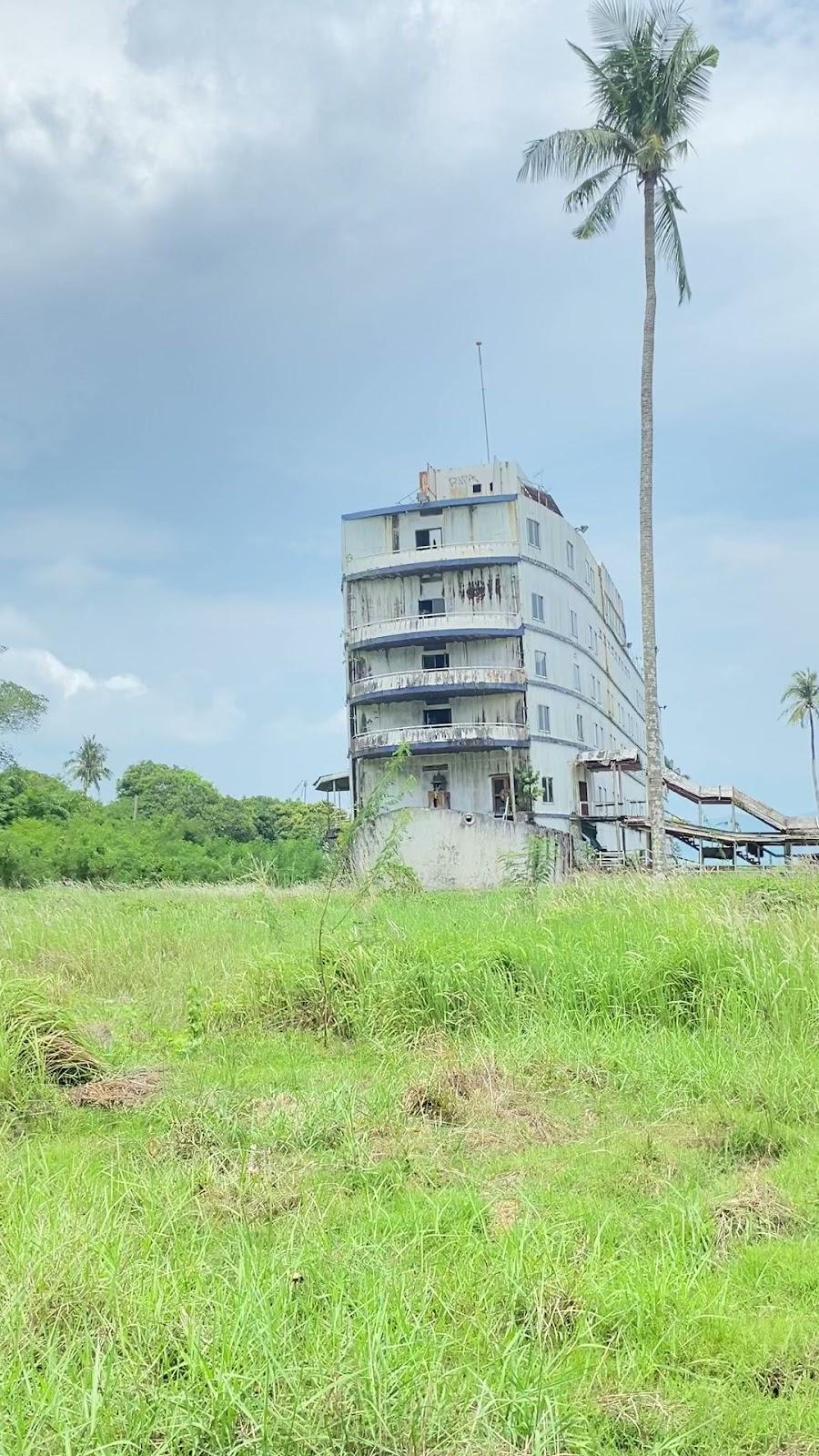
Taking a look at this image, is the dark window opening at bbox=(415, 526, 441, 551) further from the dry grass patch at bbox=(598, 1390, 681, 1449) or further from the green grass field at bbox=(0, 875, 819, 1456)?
the dry grass patch at bbox=(598, 1390, 681, 1449)

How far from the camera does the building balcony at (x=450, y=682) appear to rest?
4103 cm

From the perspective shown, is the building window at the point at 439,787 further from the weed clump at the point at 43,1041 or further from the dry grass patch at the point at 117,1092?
the dry grass patch at the point at 117,1092

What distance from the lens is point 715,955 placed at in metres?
8.77

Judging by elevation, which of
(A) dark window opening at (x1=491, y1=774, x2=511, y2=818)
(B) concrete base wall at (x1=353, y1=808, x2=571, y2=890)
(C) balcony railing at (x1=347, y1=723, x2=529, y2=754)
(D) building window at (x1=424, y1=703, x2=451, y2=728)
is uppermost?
(D) building window at (x1=424, y1=703, x2=451, y2=728)

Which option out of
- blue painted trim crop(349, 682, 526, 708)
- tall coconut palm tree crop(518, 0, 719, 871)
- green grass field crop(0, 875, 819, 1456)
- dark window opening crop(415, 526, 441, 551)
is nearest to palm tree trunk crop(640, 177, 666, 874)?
tall coconut palm tree crop(518, 0, 719, 871)

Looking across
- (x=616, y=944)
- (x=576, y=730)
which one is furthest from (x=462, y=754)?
(x=616, y=944)

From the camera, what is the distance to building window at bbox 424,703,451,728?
43.2 meters

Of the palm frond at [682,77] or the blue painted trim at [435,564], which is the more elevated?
the palm frond at [682,77]

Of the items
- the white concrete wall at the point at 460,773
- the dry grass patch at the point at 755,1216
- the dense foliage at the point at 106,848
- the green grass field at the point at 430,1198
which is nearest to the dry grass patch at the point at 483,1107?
the green grass field at the point at 430,1198

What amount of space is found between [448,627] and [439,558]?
2.95 meters

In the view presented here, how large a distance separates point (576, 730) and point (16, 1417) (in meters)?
44.4

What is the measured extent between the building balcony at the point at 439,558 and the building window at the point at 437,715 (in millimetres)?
5612

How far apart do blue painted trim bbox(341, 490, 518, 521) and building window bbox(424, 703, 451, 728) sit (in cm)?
809

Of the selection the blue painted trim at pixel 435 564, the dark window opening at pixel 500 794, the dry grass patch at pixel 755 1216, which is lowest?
the dry grass patch at pixel 755 1216
